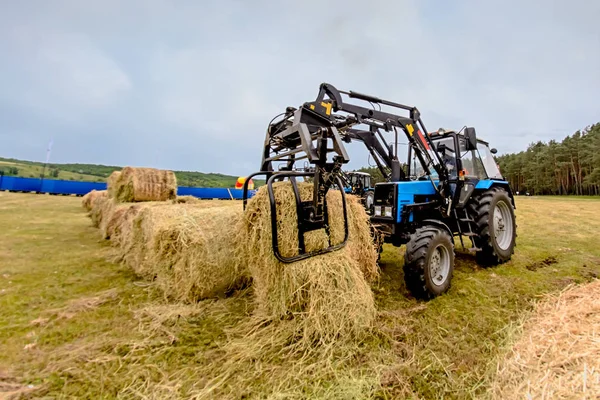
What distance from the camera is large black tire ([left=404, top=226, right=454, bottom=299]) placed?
3.28 meters

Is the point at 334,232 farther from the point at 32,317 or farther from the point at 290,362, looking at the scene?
the point at 32,317

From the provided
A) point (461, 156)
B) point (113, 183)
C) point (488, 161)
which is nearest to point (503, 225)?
point (488, 161)

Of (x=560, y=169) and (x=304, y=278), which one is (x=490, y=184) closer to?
(x=304, y=278)

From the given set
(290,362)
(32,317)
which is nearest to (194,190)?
(32,317)

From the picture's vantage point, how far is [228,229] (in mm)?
3713

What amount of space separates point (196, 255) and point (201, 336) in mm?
1028

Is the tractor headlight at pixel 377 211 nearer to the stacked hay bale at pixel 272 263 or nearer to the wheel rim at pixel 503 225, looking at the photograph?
the stacked hay bale at pixel 272 263

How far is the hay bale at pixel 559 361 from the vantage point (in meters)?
1.31

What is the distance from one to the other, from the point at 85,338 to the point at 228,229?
5.70 feet

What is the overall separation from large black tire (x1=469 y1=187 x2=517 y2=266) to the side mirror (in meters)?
0.81

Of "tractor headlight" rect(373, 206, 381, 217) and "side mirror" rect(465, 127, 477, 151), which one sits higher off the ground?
"side mirror" rect(465, 127, 477, 151)

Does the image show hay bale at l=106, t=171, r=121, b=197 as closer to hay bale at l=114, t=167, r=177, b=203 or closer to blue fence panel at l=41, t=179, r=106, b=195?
hay bale at l=114, t=167, r=177, b=203

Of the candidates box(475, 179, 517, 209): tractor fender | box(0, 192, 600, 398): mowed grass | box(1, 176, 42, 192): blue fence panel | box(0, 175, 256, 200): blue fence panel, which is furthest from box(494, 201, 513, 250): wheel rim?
box(1, 176, 42, 192): blue fence panel

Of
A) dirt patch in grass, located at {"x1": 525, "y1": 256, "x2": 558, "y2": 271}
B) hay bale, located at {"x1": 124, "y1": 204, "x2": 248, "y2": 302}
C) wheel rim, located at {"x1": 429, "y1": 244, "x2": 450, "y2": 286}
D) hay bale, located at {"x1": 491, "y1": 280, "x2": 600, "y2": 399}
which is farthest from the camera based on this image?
dirt patch in grass, located at {"x1": 525, "y1": 256, "x2": 558, "y2": 271}
